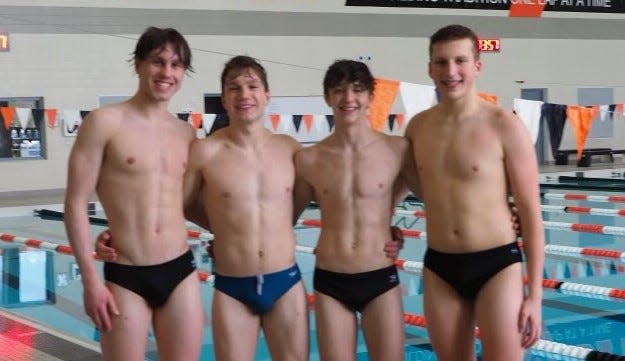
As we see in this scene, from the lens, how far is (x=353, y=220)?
3.48 metres

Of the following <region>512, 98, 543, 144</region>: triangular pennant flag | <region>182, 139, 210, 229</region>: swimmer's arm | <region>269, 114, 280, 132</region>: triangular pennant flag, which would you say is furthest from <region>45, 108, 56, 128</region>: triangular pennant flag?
<region>182, 139, 210, 229</region>: swimmer's arm

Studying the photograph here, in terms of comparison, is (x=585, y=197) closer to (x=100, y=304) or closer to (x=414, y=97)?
(x=414, y=97)

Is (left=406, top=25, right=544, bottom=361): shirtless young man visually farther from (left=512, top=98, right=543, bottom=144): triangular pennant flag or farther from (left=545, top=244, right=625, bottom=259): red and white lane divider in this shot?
(left=512, top=98, right=543, bottom=144): triangular pennant flag

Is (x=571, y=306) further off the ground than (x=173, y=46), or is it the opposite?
(x=173, y=46)

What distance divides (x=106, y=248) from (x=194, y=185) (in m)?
0.44

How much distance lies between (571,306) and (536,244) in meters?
3.68

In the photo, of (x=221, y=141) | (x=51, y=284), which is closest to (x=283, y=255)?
(x=221, y=141)

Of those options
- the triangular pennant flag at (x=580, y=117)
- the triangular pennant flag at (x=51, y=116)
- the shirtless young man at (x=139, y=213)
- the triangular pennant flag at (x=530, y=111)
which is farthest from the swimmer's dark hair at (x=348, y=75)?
the triangular pennant flag at (x=51, y=116)

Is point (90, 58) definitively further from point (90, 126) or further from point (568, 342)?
point (90, 126)

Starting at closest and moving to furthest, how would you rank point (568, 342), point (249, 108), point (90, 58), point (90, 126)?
point (90, 126) → point (249, 108) → point (568, 342) → point (90, 58)

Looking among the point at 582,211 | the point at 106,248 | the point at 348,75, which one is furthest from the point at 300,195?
the point at 582,211

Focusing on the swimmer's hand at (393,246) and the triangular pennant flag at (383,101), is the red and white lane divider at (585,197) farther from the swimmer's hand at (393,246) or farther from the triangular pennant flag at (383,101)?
the swimmer's hand at (393,246)

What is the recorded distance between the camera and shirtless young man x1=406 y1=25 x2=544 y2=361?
10.6 ft

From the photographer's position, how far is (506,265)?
3.26 meters
